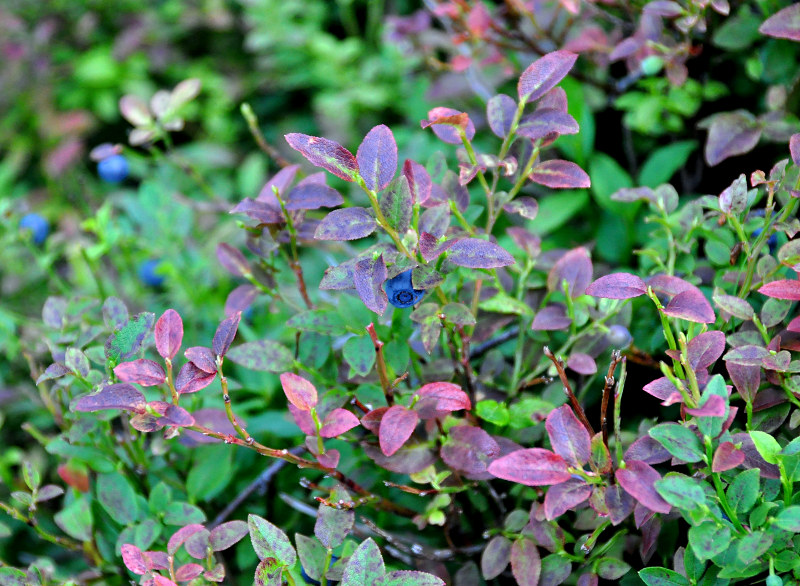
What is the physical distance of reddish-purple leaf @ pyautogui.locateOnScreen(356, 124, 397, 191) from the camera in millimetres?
741

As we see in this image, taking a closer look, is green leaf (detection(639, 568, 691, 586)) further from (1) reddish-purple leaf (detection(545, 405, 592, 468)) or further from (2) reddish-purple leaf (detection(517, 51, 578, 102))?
(2) reddish-purple leaf (detection(517, 51, 578, 102))

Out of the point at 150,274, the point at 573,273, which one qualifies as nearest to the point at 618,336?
the point at 573,273

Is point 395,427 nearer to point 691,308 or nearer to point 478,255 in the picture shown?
point 478,255

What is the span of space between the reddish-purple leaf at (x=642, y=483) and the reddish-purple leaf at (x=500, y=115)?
42 centimetres

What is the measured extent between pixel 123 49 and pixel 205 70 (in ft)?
0.90

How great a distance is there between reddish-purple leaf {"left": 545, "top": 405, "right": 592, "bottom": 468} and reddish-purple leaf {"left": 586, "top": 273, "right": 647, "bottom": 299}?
0.14 meters

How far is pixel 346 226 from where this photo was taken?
73cm

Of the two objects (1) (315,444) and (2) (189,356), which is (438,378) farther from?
(2) (189,356)

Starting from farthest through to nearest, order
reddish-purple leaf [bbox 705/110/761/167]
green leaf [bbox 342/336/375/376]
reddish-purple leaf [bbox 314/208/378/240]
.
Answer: reddish-purple leaf [bbox 705/110/761/167], green leaf [bbox 342/336/375/376], reddish-purple leaf [bbox 314/208/378/240]

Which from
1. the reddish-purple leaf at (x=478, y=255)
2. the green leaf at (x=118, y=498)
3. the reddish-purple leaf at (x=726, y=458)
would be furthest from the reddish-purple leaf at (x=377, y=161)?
the green leaf at (x=118, y=498)

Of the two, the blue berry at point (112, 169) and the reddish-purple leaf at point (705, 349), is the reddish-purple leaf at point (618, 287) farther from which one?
the blue berry at point (112, 169)

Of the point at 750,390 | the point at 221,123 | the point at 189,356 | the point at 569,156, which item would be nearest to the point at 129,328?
the point at 189,356

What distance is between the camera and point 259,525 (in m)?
0.73

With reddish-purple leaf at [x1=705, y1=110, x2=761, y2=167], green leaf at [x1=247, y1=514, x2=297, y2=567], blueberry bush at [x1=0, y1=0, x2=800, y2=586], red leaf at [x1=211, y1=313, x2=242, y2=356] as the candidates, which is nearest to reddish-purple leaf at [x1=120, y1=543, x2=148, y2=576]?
blueberry bush at [x1=0, y1=0, x2=800, y2=586]
